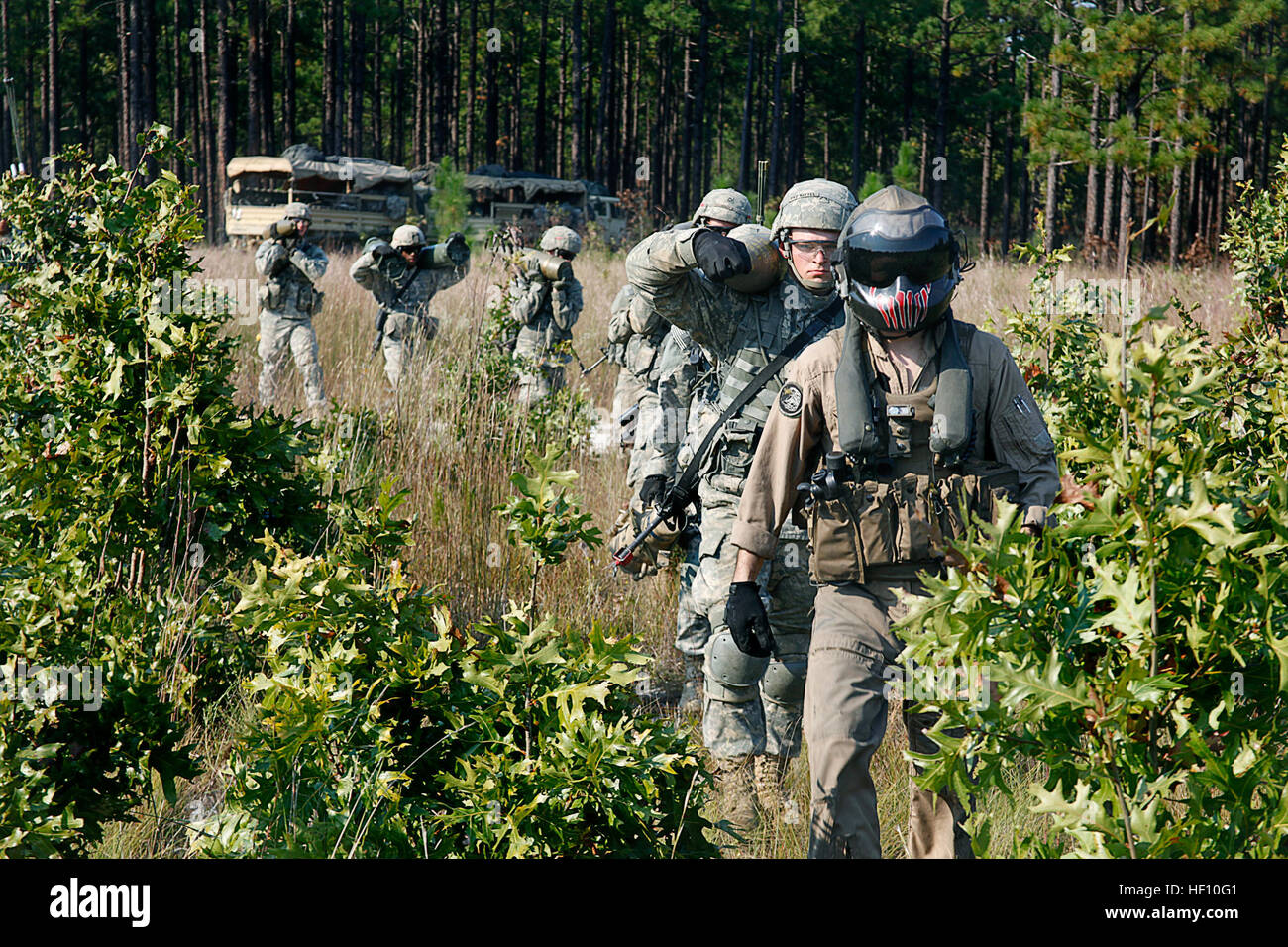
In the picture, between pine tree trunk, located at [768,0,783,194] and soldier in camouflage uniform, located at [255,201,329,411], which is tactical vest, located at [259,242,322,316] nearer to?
soldier in camouflage uniform, located at [255,201,329,411]

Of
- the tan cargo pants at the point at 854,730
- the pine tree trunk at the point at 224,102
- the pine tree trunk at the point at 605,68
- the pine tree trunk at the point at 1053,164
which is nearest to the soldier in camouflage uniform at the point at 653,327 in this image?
the tan cargo pants at the point at 854,730

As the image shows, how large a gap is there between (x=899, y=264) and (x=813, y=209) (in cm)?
91


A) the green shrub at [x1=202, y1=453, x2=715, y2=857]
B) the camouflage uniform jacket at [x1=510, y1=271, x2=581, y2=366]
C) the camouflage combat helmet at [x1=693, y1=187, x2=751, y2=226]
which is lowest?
the green shrub at [x1=202, y1=453, x2=715, y2=857]

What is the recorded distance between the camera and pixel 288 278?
9.88 m

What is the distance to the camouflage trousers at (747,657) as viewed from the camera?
3943 mm

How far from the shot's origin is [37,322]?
4.13 meters

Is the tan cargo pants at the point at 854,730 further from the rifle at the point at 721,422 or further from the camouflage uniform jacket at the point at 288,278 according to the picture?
the camouflage uniform jacket at the point at 288,278

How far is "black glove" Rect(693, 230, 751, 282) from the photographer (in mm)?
3783

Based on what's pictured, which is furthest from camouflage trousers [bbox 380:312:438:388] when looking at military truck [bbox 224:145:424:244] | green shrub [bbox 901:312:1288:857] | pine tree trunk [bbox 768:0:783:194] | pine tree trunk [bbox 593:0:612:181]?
pine tree trunk [bbox 768:0:783:194]

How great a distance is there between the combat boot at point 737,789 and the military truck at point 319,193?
21.9 meters

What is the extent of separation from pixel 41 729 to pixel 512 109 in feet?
138

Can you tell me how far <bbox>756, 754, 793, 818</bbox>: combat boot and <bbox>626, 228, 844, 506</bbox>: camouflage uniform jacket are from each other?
870 mm
